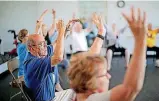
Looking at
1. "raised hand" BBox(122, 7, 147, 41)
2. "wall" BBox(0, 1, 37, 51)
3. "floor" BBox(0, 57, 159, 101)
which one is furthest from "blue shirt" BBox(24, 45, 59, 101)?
"wall" BBox(0, 1, 37, 51)

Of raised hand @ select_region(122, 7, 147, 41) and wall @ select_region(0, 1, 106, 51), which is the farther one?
wall @ select_region(0, 1, 106, 51)

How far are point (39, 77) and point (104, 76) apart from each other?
3.21 feet

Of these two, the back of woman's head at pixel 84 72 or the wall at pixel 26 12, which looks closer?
the back of woman's head at pixel 84 72

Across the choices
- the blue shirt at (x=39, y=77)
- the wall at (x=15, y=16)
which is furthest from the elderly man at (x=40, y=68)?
the wall at (x=15, y=16)

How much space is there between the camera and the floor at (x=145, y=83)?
430 centimetres

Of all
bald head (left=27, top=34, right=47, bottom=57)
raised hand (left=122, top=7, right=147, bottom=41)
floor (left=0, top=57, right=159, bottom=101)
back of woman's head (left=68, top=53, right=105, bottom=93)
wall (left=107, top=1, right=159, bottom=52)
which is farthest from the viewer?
wall (left=107, top=1, right=159, bottom=52)

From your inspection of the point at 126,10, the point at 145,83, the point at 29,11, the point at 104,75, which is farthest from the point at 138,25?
the point at 29,11

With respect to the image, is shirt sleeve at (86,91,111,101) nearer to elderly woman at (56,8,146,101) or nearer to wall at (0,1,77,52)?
elderly woman at (56,8,146,101)

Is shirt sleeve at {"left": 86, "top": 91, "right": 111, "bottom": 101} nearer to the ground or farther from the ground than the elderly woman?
nearer to the ground

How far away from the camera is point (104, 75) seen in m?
1.12

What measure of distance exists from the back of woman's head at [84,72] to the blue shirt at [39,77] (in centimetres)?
71

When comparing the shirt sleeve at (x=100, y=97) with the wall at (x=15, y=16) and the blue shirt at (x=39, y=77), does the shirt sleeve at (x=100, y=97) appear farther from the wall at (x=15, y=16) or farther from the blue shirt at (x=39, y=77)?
the wall at (x=15, y=16)

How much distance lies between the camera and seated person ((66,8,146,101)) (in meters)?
0.95

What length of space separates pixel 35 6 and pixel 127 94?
27.4ft
